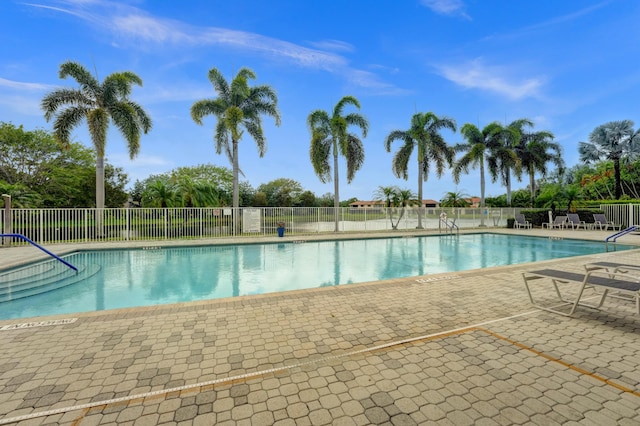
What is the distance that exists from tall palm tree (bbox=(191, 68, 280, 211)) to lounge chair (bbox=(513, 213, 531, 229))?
1823cm

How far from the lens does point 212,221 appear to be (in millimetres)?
16031

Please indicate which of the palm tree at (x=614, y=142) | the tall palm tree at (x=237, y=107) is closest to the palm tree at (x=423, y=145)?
the tall palm tree at (x=237, y=107)

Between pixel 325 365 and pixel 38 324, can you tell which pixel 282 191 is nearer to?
pixel 38 324

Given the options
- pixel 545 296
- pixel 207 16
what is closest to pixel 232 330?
pixel 545 296

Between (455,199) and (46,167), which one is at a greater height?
(46,167)

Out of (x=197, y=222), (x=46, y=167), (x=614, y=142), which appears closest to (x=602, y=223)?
(x=614, y=142)

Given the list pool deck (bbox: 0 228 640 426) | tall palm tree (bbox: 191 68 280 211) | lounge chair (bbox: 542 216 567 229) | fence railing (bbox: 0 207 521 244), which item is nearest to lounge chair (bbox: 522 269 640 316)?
pool deck (bbox: 0 228 640 426)

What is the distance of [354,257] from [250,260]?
3.67m

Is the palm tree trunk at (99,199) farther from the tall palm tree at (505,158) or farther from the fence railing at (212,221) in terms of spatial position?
the tall palm tree at (505,158)

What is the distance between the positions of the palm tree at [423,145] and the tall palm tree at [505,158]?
16.3 feet

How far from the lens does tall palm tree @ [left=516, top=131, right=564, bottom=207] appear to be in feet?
82.6

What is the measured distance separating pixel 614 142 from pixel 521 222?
2014 cm

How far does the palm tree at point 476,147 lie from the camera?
22.4 m

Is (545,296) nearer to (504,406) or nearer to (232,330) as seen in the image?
(504,406)
